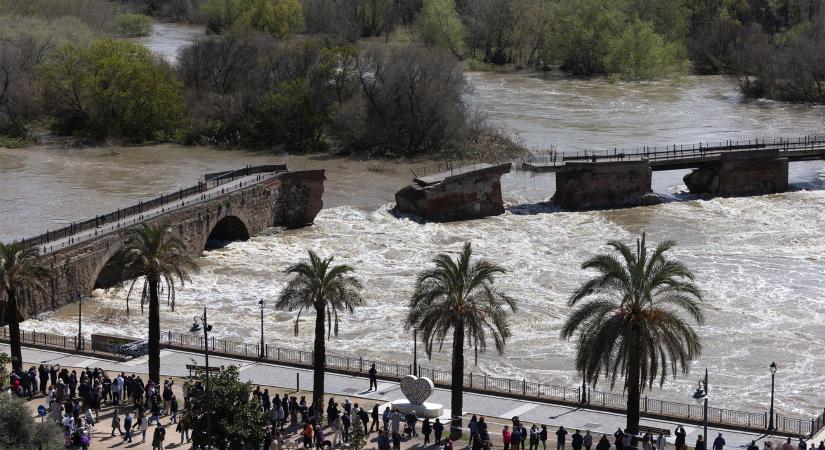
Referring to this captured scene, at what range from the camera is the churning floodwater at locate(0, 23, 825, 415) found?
50.7 meters

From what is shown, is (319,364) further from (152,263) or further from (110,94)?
(110,94)

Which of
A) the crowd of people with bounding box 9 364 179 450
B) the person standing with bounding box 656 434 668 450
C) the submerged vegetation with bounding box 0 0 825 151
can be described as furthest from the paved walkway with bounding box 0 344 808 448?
the submerged vegetation with bounding box 0 0 825 151

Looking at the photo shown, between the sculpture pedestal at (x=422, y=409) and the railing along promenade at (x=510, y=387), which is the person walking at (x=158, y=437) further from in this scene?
the railing along promenade at (x=510, y=387)

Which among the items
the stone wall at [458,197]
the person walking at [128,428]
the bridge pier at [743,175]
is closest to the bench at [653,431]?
the person walking at [128,428]

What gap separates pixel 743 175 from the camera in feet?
275

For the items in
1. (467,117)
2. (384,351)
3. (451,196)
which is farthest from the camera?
(467,117)

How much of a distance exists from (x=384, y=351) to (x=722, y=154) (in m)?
39.7

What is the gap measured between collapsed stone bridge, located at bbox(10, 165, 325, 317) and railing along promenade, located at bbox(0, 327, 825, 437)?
5021 millimetres

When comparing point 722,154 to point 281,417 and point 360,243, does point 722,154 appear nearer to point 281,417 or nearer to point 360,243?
point 360,243

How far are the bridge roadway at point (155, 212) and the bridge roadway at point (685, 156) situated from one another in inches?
741

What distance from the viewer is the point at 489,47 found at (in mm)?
140750

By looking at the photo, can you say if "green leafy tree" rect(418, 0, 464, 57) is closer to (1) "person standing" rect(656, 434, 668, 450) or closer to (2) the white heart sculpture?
(2) the white heart sculpture

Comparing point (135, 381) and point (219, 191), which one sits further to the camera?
point (219, 191)

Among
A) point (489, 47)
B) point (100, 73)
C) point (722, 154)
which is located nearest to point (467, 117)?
point (722, 154)
